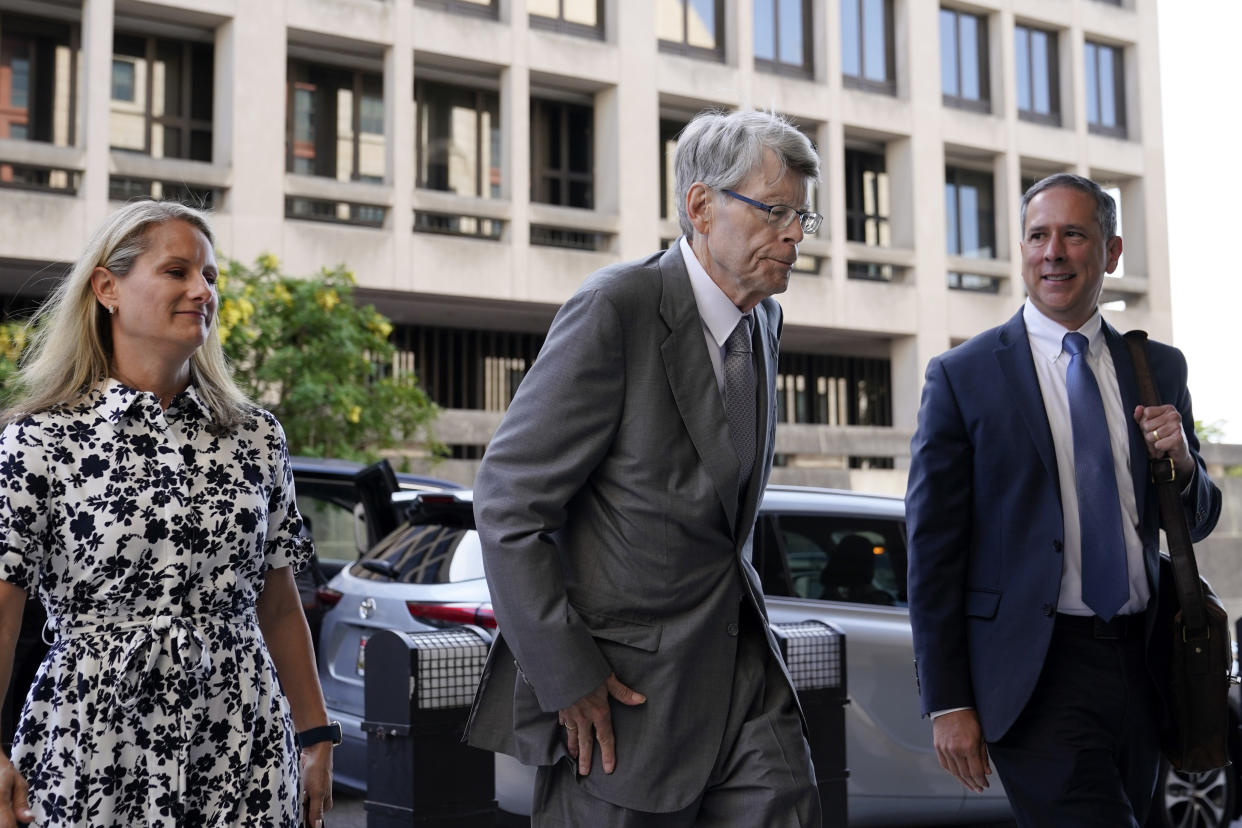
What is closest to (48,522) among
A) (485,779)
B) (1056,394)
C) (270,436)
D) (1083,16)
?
(270,436)

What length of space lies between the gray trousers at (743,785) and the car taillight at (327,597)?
447 centimetres

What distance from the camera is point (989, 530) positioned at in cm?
397

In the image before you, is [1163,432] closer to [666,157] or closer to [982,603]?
[982,603]

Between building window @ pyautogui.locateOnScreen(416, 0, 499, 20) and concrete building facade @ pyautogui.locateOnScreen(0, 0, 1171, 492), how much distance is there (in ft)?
0.27

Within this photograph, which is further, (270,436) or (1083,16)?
(1083,16)

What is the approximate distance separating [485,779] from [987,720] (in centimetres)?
184

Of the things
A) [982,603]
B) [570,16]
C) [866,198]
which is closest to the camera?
[982,603]

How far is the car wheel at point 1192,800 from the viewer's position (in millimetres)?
7027

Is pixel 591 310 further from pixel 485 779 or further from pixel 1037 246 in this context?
pixel 485 779

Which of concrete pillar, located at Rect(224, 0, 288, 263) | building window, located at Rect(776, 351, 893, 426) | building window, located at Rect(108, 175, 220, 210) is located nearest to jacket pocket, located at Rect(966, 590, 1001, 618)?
building window, located at Rect(108, 175, 220, 210)

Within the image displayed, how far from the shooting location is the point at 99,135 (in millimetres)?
24453

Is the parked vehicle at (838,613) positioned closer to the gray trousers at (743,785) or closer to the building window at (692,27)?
the gray trousers at (743,785)

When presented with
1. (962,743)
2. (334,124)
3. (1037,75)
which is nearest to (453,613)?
→ (962,743)

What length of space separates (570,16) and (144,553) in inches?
1107
